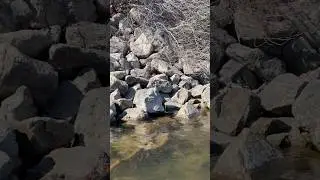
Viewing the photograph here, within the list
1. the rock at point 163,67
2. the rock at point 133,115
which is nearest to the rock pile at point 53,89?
the rock at point 133,115

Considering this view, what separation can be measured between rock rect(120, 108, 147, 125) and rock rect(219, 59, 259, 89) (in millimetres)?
1562

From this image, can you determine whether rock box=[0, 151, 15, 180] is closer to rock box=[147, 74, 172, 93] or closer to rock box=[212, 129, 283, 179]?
rock box=[212, 129, 283, 179]

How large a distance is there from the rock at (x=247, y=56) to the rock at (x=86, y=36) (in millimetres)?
1113

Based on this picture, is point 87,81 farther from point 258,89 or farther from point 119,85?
point 119,85

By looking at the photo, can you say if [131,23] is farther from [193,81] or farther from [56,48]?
[56,48]

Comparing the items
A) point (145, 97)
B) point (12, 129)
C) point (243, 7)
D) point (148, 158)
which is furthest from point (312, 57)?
point (12, 129)

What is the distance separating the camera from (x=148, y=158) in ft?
14.4

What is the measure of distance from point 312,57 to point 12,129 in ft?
7.57

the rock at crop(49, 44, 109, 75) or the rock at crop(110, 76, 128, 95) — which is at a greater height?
the rock at crop(49, 44, 109, 75)

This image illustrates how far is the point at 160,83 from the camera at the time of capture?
229 inches

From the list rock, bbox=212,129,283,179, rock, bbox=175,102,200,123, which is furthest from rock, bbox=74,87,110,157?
rock, bbox=175,102,200,123

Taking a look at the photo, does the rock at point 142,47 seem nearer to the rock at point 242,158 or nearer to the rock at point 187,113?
the rock at point 187,113

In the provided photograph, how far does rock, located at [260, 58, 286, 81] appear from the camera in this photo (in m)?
3.91

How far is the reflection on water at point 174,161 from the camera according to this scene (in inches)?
158
